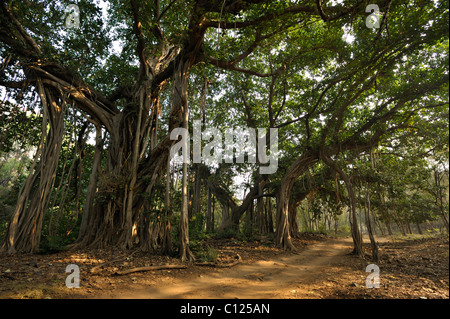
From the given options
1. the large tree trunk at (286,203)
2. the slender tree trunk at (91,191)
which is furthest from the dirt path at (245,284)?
the slender tree trunk at (91,191)

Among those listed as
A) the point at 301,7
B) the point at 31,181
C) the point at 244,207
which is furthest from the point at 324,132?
the point at 31,181

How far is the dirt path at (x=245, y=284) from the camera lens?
2.74m

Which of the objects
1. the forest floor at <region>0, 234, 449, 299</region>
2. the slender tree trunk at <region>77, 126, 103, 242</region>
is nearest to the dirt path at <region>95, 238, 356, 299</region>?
the forest floor at <region>0, 234, 449, 299</region>

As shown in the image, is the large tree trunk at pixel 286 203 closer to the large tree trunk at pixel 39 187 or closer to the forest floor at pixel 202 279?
the forest floor at pixel 202 279

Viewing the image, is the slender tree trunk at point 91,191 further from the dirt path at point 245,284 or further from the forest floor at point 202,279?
the dirt path at point 245,284

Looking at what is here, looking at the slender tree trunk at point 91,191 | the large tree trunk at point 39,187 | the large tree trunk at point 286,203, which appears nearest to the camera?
the large tree trunk at point 39,187

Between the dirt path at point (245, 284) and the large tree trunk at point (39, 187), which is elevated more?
the large tree trunk at point (39, 187)

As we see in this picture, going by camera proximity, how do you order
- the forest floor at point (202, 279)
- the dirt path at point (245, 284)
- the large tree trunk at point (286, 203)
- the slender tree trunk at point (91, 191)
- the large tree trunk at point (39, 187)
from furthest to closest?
the large tree trunk at point (286, 203) < the slender tree trunk at point (91, 191) < the large tree trunk at point (39, 187) < the dirt path at point (245, 284) < the forest floor at point (202, 279)

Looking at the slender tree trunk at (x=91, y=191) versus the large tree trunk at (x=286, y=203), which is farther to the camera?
the large tree trunk at (x=286, y=203)

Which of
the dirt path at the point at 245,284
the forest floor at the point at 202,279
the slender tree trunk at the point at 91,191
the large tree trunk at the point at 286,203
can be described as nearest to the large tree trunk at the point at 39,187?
the forest floor at the point at 202,279
